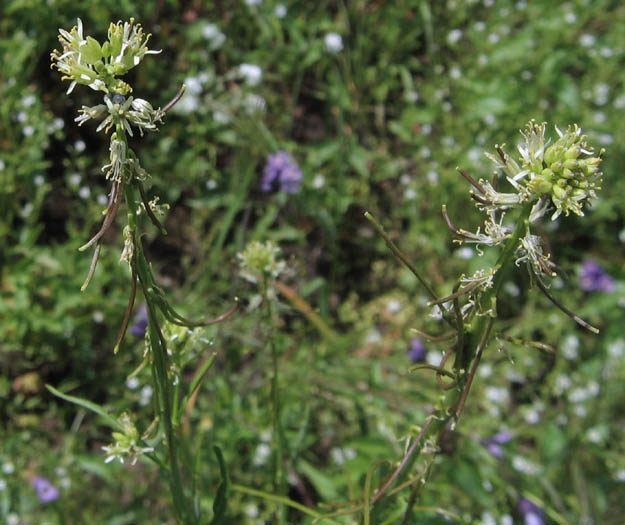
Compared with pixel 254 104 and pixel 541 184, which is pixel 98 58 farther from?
pixel 254 104

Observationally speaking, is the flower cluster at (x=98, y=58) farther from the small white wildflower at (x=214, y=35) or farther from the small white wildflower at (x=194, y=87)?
the small white wildflower at (x=214, y=35)

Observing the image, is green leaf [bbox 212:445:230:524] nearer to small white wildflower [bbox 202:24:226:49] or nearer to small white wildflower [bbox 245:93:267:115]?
small white wildflower [bbox 245:93:267:115]

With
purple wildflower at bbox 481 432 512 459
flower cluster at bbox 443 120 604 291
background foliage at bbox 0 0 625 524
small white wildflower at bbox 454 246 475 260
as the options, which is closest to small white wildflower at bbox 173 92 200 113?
background foliage at bbox 0 0 625 524

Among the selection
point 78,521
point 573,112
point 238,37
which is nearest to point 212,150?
point 238,37

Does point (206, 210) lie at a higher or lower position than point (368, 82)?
lower

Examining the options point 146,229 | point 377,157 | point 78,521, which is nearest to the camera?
point 78,521

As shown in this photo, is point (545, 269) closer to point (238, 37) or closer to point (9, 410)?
point (9, 410)
